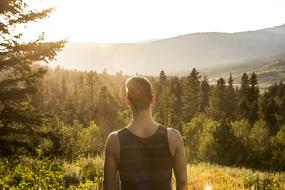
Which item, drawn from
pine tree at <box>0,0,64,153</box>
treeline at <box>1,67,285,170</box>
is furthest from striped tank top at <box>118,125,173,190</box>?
treeline at <box>1,67,285,170</box>

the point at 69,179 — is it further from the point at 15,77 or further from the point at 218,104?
the point at 218,104

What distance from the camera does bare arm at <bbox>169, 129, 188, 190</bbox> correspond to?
13.8ft

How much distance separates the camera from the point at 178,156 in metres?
4.26

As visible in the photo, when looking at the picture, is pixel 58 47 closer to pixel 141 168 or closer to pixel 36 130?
pixel 36 130

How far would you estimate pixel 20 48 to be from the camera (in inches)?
672

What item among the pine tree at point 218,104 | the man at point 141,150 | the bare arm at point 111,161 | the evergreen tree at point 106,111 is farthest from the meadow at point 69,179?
the pine tree at point 218,104

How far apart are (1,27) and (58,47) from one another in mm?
2240

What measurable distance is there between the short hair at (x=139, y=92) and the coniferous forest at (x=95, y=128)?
5.84 metres

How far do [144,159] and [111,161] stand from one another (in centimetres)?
31

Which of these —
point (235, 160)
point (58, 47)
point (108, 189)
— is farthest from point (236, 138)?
point (108, 189)

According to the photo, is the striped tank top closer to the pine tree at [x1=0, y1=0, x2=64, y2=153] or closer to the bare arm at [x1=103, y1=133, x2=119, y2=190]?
the bare arm at [x1=103, y1=133, x2=119, y2=190]

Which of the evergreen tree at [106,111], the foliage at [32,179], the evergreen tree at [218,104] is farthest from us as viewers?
the evergreen tree at [218,104]

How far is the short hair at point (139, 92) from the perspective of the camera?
4.18 meters

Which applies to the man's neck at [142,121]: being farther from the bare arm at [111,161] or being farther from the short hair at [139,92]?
the bare arm at [111,161]
